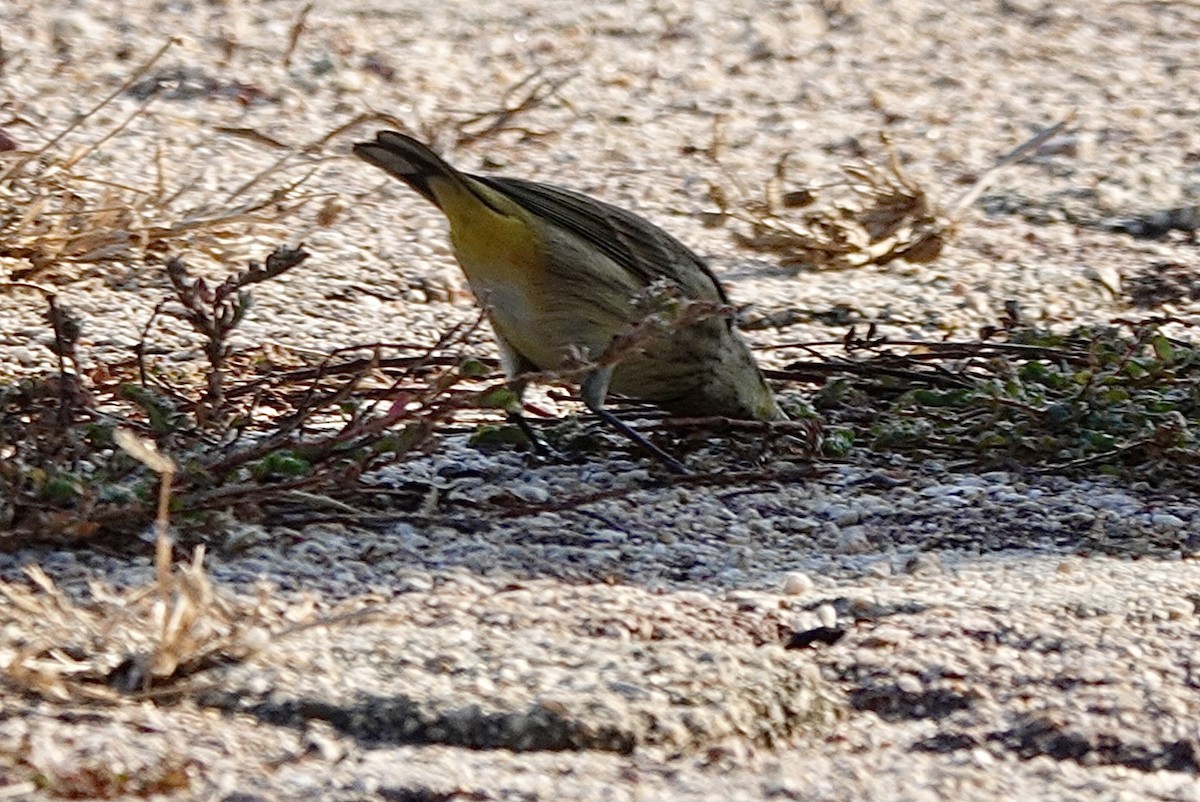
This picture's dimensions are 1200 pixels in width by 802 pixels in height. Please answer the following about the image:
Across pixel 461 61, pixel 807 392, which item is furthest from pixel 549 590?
pixel 461 61

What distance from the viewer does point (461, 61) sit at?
9195mm

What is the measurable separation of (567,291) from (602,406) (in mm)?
287

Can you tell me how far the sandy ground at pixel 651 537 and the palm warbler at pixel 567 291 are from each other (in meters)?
0.29

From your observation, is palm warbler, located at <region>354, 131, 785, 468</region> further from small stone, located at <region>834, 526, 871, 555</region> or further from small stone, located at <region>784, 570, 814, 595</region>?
small stone, located at <region>784, 570, 814, 595</region>

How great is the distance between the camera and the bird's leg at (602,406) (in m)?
4.86

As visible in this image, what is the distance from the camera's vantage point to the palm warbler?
5051 millimetres

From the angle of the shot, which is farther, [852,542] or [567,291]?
[567,291]

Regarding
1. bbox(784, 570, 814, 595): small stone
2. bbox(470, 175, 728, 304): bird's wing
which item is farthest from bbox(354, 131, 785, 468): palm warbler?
bbox(784, 570, 814, 595): small stone

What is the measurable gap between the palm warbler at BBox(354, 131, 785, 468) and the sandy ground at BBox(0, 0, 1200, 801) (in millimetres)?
287

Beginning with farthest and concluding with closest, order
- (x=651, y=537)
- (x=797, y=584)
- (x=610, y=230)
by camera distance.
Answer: (x=610, y=230), (x=651, y=537), (x=797, y=584)

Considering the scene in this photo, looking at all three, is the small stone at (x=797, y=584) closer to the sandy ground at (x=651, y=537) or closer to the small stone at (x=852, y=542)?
the sandy ground at (x=651, y=537)

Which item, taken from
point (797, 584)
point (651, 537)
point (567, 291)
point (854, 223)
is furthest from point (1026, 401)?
point (854, 223)

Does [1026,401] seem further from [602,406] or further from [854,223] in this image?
[854,223]

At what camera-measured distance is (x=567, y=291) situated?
507cm
